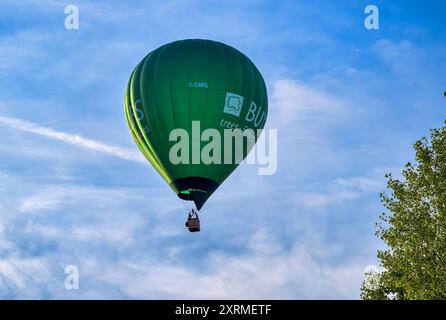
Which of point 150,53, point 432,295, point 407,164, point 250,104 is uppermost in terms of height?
point 150,53

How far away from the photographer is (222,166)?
45.4 m

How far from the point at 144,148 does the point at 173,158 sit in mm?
2553

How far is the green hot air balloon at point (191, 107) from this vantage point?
44.4m

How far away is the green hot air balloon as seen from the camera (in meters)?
44.4

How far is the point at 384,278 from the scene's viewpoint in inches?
1898

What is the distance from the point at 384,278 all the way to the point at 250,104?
45.6 feet

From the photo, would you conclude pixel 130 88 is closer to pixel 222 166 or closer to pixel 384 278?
pixel 222 166

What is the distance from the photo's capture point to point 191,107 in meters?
44.6
